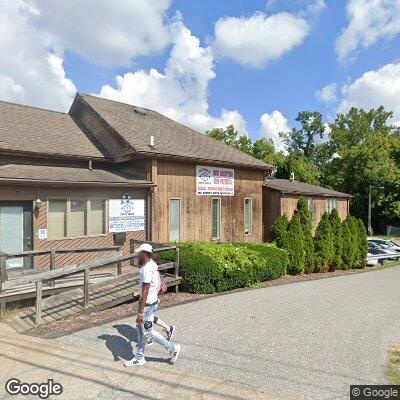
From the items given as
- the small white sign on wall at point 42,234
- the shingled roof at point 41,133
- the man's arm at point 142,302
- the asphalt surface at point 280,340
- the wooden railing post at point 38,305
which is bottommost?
the asphalt surface at point 280,340

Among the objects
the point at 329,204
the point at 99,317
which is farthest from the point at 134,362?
the point at 329,204

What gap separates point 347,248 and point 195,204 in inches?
342

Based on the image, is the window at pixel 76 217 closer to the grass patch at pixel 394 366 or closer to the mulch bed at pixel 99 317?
the mulch bed at pixel 99 317

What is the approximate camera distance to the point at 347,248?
20.3 meters

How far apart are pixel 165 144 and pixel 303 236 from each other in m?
7.18

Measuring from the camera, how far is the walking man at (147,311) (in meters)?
6.01

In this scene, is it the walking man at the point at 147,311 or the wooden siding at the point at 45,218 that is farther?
the wooden siding at the point at 45,218

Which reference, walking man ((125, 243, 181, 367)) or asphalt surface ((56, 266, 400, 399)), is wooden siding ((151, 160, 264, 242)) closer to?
asphalt surface ((56, 266, 400, 399))

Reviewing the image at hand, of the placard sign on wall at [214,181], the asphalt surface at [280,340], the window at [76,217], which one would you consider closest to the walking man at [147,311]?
the asphalt surface at [280,340]

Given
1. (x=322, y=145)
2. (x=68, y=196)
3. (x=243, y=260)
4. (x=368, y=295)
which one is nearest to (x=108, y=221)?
(x=68, y=196)

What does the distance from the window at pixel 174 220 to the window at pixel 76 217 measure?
3.00 metres

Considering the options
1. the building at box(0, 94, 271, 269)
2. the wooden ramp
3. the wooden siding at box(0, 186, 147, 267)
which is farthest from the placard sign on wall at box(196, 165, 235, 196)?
the wooden ramp

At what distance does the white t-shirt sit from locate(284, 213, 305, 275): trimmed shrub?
1092 centimetres

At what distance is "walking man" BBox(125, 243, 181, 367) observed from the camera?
6012mm
